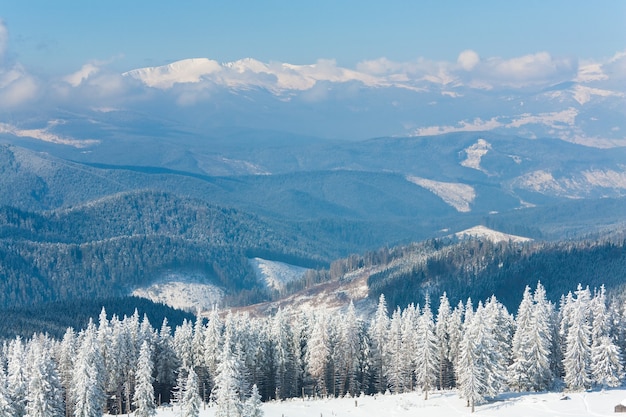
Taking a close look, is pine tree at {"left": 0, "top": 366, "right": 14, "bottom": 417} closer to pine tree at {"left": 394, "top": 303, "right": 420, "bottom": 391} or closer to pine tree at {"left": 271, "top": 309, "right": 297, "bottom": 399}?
pine tree at {"left": 271, "top": 309, "right": 297, "bottom": 399}

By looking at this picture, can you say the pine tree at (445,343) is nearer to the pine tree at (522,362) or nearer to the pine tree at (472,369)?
the pine tree at (522,362)

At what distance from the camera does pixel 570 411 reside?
117250mm

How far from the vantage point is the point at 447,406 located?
416ft

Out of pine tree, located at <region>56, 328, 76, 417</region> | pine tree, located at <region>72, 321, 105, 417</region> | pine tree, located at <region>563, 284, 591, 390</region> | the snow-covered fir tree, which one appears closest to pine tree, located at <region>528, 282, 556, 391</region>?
pine tree, located at <region>563, 284, 591, 390</region>

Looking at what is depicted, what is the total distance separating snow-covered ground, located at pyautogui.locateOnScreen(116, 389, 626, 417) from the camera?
119 metres

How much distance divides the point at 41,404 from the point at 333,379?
167ft

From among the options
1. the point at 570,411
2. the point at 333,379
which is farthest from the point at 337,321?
the point at 570,411

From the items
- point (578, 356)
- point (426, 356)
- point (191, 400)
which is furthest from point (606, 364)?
point (191, 400)

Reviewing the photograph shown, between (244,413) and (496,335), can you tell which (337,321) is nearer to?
(496,335)

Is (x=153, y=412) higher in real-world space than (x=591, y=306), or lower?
lower

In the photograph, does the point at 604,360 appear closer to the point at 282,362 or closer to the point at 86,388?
the point at 282,362

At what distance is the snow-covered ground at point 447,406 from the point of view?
4678 inches

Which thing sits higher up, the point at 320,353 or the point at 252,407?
the point at 252,407

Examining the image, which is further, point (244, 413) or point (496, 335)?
point (496, 335)
